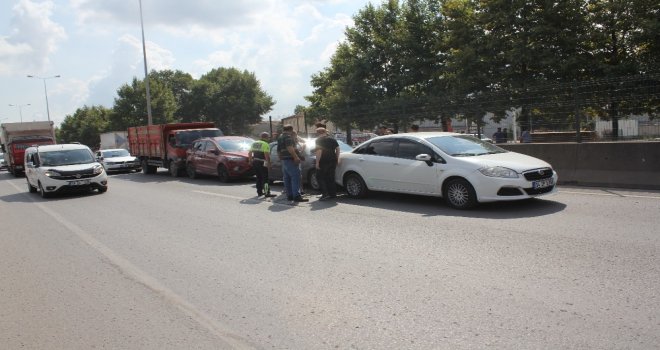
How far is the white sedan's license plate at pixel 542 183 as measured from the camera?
29.3 feet

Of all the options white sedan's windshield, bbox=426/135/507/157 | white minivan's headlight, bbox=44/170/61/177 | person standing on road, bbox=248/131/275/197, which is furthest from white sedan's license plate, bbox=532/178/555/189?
white minivan's headlight, bbox=44/170/61/177

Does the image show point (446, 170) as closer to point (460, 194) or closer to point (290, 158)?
point (460, 194)

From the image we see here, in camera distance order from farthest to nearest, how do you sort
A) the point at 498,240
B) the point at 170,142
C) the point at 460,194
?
the point at 170,142 → the point at 460,194 → the point at 498,240

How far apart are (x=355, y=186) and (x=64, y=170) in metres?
8.81

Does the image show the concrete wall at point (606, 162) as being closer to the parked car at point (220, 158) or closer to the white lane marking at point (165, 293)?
the parked car at point (220, 158)

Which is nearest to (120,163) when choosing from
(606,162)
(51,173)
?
(51,173)

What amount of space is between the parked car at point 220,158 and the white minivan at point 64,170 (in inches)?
137

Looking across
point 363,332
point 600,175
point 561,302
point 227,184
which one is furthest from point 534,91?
point 363,332

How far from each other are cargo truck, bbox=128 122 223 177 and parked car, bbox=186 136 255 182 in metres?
0.98

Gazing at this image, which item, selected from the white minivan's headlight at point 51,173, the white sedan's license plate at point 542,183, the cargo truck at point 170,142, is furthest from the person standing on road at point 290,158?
the cargo truck at point 170,142

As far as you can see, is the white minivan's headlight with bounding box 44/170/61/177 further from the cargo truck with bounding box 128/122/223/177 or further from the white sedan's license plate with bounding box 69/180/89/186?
the cargo truck with bounding box 128/122/223/177

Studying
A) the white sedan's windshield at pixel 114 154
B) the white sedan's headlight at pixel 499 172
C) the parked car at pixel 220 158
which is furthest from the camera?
the white sedan's windshield at pixel 114 154

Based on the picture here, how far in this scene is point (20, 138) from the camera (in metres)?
30.9

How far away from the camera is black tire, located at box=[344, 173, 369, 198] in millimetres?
11445
